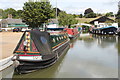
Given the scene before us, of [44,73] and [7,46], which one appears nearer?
[44,73]

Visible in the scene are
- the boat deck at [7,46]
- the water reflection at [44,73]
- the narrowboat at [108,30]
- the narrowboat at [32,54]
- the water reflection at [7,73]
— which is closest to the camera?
the narrowboat at [32,54]

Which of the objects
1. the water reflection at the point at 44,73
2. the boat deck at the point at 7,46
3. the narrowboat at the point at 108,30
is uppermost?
the narrowboat at the point at 108,30

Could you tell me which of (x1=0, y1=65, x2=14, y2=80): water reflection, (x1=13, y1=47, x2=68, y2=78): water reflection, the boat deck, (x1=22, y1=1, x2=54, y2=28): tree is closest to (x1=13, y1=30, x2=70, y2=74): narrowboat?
(x1=13, y1=47, x2=68, y2=78): water reflection

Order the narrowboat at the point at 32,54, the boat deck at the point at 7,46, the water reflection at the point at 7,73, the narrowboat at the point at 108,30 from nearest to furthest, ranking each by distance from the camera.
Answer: the narrowboat at the point at 32,54, the water reflection at the point at 7,73, the boat deck at the point at 7,46, the narrowboat at the point at 108,30

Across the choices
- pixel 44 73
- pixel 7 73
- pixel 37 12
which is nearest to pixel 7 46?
pixel 7 73

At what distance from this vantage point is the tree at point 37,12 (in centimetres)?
2534

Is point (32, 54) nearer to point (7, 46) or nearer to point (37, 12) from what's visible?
point (7, 46)

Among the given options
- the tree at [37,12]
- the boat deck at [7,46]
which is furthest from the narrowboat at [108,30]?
the boat deck at [7,46]

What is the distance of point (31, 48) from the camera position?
27.9 ft

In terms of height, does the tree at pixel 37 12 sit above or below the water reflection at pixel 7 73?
above

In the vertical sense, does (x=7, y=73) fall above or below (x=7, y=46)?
below

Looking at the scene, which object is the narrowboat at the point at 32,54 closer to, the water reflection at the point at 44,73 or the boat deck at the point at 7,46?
the water reflection at the point at 44,73

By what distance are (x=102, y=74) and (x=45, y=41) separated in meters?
4.02

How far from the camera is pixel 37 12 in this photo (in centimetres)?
2522
